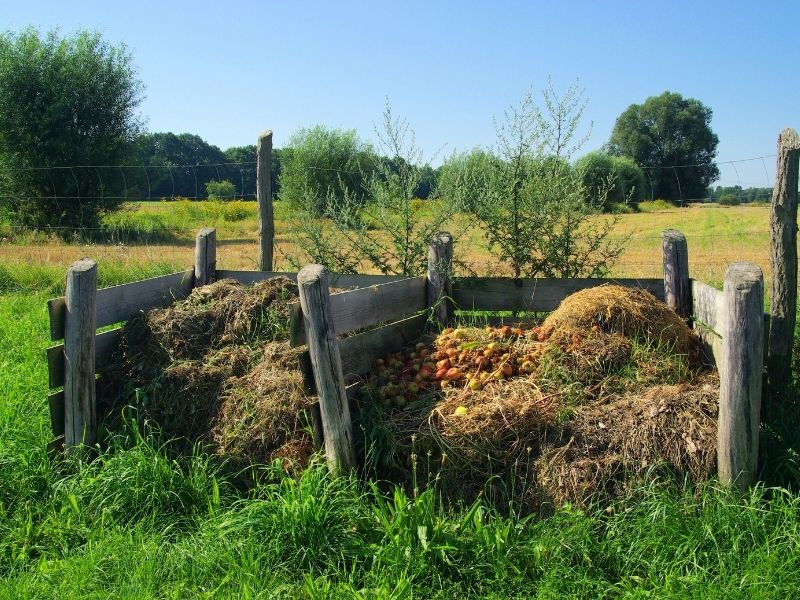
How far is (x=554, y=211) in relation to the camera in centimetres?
632

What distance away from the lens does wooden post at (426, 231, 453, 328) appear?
5.68 metres

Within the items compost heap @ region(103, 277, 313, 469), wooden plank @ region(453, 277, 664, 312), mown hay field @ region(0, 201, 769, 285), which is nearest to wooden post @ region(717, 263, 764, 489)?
wooden plank @ region(453, 277, 664, 312)

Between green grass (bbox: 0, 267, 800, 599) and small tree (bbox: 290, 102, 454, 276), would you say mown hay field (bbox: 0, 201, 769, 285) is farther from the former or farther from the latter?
green grass (bbox: 0, 267, 800, 599)

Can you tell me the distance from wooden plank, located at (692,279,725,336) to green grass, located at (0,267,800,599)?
1.12 meters

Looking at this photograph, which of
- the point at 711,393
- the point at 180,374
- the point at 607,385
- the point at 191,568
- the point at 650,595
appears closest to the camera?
the point at 650,595

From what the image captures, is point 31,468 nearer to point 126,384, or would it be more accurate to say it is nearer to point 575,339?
point 126,384

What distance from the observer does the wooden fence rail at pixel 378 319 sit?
12.6ft

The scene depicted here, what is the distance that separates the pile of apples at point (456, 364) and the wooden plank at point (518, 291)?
22.5 inches

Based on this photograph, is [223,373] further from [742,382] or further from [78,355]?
[742,382]

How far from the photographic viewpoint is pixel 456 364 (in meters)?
4.91

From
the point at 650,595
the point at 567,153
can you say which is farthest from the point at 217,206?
the point at 650,595

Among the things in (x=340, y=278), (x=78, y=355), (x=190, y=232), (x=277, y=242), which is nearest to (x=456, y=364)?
(x=340, y=278)

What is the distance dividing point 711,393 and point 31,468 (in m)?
4.28

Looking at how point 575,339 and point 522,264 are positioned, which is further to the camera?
point 522,264
